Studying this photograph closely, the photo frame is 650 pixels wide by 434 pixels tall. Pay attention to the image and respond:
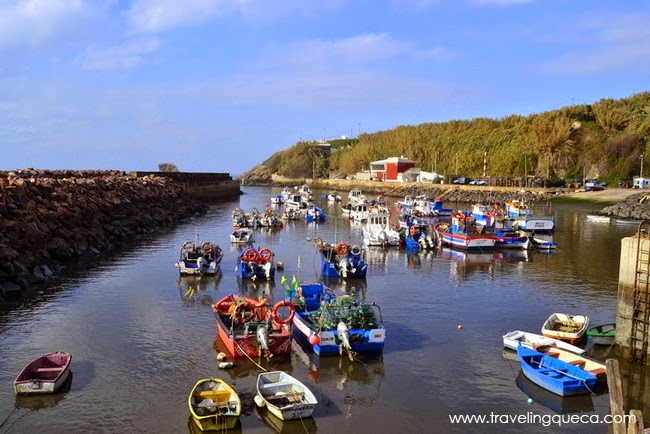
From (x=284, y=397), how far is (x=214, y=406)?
1979 mm

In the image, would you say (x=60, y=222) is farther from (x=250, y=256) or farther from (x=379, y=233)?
(x=379, y=233)

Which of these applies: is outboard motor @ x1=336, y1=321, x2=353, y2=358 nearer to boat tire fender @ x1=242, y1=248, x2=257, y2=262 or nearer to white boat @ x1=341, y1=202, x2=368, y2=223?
boat tire fender @ x1=242, y1=248, x2=257, y2=262

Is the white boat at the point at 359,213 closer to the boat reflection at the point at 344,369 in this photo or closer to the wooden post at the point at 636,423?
the boat reflection at the point at 344,369

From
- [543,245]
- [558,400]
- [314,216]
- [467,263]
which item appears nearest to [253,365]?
[558,400]

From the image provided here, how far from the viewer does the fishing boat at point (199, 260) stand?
3306 centimetres

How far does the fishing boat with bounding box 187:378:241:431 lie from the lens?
46.6 feet

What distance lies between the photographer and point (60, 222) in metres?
39.4

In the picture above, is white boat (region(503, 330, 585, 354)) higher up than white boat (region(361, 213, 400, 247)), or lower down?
lower down

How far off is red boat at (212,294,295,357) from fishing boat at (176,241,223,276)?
40.9ft

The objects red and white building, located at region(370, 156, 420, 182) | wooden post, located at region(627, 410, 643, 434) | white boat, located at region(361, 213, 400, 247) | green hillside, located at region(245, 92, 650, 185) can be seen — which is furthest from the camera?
red and white building, located at region(370, 156, 420, 182)

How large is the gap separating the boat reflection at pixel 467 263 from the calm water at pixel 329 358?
21 cm

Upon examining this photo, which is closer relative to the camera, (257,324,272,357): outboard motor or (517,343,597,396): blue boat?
(517,343,597,396): blue boat

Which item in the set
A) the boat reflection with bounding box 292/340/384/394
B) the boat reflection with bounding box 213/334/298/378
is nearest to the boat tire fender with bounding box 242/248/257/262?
the boat reflection with bounding box 292/340/384/394

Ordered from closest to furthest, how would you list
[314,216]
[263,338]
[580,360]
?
[580,360]
[263,338]
[314,216]
